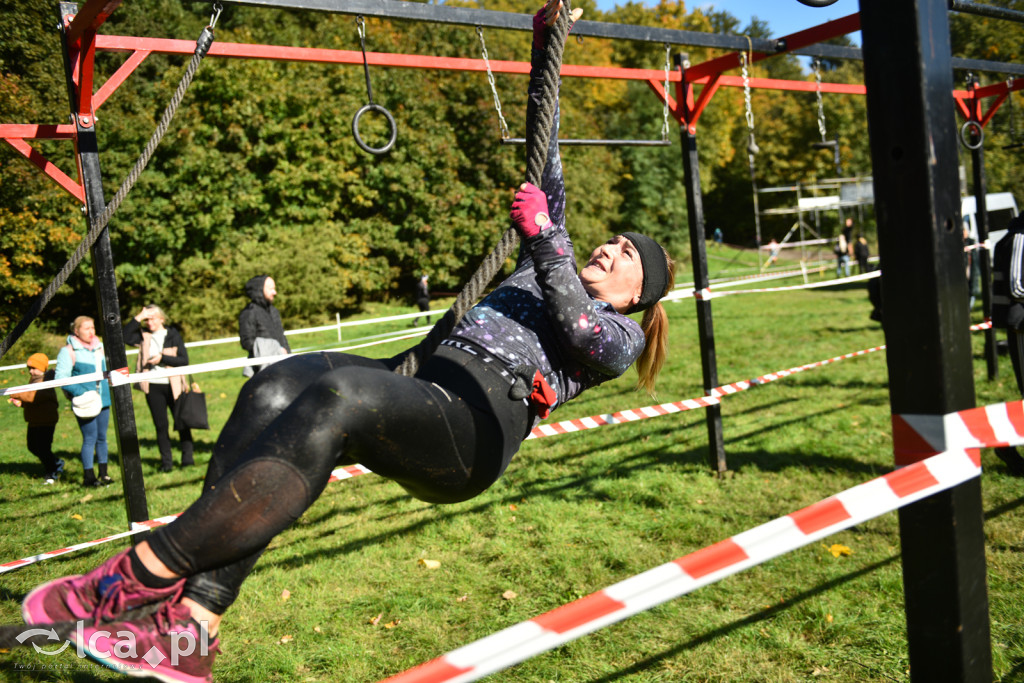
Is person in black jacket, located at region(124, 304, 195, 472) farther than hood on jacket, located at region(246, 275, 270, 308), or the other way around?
hood on jacket, located at region(246, 275, 270, 308)

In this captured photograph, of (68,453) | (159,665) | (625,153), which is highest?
(625,153)

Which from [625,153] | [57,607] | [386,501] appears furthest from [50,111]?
[625,153]

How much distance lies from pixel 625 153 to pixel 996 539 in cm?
3414

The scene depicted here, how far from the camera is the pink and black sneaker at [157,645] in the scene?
4.87ft

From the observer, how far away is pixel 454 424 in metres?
1.85

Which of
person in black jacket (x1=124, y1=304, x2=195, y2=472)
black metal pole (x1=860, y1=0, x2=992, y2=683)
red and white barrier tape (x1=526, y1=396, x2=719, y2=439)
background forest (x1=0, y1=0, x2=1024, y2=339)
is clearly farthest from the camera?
background forest (x1=0, y1=0, x2=1024, y2=339)

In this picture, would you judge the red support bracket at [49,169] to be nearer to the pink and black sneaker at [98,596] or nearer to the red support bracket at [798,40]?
the pink and black sneaker at [98,596]

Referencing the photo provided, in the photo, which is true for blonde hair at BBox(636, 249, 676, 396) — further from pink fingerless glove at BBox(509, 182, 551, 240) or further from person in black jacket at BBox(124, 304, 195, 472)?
person in black jacket at BBox(124, 304, 195, 472)

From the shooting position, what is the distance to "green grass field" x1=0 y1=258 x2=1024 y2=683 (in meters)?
3.03

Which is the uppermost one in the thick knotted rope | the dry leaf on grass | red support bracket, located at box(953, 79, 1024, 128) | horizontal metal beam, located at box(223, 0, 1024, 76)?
horizontal metal beam, located at box(223, 0, 1024, 76)

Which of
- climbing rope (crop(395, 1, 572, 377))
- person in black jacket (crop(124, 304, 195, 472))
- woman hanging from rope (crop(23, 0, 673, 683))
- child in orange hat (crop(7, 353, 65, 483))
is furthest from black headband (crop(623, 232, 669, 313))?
person in black jacket (crop(124, 304, 195, 472))

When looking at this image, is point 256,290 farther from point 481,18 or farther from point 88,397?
point 481,18

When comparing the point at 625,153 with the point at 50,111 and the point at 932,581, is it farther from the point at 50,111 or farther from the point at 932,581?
the point at 932,581

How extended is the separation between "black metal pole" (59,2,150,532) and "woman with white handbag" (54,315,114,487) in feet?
7.98
